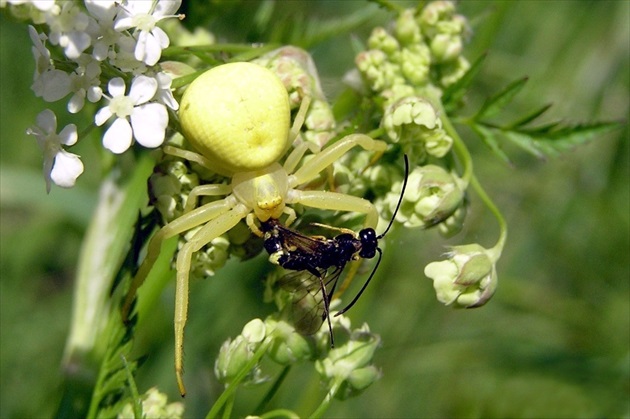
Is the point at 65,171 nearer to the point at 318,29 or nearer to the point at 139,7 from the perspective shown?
the point at 139,7

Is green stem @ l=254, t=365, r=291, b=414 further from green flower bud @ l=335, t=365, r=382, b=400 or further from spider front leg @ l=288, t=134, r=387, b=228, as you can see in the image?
spider front leg @ l=288, t=134, r=387, b=228

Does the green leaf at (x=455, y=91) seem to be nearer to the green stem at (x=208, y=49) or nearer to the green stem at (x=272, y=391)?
the green stem at (x=208, y=49)

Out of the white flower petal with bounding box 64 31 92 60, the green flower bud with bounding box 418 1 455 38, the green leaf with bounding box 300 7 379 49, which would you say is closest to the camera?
the white flower petal with bounding box 64 31 92 60

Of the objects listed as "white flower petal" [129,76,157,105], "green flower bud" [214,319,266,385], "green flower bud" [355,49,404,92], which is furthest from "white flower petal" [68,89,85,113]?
"green flower bud" [355,49,404,92]

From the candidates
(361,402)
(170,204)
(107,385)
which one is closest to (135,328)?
(107,385)

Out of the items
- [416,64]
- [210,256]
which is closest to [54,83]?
[210,256]

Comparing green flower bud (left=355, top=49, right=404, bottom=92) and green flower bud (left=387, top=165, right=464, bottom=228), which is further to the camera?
green flower bud (left=355, top=49, right=404, bottom=92)
